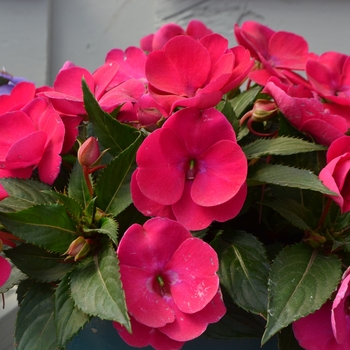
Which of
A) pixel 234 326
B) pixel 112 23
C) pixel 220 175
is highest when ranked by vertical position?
pixel 220 175

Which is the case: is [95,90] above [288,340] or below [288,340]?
above

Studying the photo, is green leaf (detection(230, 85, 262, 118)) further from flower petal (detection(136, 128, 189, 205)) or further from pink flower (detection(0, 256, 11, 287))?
pink flower (detection(0, 256, 11, 287))

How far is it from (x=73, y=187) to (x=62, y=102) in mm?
75

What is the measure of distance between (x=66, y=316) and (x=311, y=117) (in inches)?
9.5

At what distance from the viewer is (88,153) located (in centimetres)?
30

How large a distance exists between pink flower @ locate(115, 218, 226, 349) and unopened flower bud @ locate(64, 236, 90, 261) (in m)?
0.04

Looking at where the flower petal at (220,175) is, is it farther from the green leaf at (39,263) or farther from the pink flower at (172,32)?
the pink flower at (172,32)

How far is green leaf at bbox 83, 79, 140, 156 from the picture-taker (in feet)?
1.02

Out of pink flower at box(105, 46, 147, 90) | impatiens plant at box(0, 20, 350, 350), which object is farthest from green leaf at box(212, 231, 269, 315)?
pink flower at box(105, 46, 147, 90)

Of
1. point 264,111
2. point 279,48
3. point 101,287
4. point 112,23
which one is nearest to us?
point 101,287

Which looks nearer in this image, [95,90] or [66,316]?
[66,316]

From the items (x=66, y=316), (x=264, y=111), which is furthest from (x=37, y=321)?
(x=264, y=111)

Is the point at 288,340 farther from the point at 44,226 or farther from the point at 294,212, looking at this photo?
the point at 44,226

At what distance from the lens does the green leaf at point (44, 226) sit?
0.27 metres
